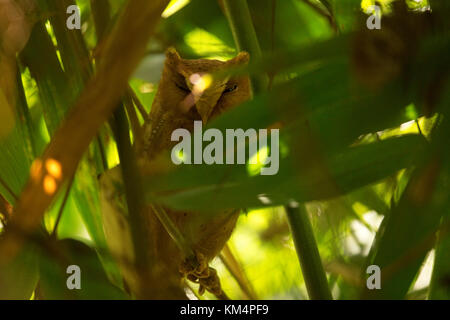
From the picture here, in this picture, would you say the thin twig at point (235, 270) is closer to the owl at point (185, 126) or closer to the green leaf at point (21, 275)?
the owl at point (185, 126)

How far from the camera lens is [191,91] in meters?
0.99

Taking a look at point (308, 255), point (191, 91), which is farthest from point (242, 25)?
point (308, 255)

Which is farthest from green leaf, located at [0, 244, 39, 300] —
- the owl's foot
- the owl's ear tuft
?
the owl's ear tuft

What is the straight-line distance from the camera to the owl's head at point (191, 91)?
3.30ft

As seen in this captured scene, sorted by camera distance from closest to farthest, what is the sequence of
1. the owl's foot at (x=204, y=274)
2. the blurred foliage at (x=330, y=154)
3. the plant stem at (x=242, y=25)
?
1. the blurred foliage at (x=330, y=154)
2. the plant stem at (x=242, y=25)
3. the owl's foot at (x=204, y=274)

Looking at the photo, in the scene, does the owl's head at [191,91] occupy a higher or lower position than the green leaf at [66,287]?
higher

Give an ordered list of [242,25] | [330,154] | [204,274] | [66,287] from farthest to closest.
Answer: [204,274] → [242,25] → [66,287] → [330,154]

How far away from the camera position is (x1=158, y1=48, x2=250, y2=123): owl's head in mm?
1005

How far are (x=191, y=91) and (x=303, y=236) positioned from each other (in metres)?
0.35

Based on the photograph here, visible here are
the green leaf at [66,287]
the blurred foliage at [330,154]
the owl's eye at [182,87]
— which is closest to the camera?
the blurred foliage at [330,154]

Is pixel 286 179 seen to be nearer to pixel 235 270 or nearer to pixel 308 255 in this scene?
pixel 308 255

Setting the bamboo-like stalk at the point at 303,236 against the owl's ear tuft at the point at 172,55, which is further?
the owl's ear tuft at the point at 172,55

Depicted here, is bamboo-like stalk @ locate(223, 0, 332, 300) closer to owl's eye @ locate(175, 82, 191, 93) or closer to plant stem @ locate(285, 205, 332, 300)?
plant stem @ locate(285, 205, 332, 300)

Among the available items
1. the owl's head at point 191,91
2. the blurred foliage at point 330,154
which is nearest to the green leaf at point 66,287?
the blurred foliage at point 330,154
